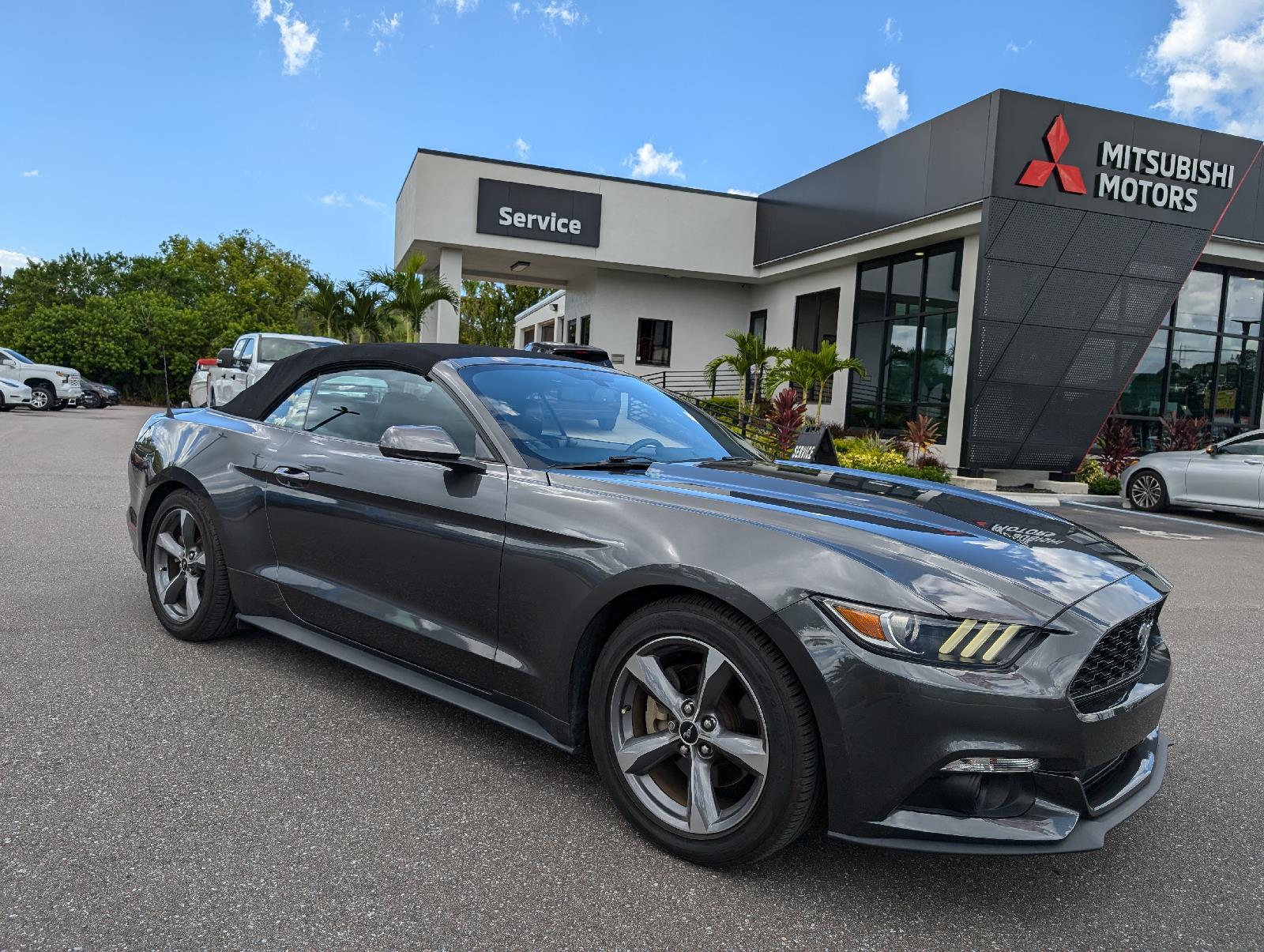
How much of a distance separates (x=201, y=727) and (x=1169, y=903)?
318 cm

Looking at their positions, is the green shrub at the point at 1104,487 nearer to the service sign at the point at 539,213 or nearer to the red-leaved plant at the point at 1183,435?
the red-leaved plant at the point at 1183,435

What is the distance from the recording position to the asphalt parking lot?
2.22 metres

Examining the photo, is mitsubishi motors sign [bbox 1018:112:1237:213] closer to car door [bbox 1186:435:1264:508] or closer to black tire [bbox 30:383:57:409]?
car door [bbox 1186:435:1264:508]

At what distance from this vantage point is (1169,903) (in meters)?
2.46

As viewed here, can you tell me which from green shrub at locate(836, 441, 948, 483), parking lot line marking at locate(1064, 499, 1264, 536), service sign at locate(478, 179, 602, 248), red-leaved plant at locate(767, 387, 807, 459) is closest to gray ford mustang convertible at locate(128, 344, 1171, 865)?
parking lot line marking at locate(1064, 499, 1264, 536)

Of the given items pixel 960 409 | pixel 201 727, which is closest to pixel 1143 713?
pixel 201 727

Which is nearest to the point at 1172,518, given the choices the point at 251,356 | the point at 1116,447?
the point at 1116,447

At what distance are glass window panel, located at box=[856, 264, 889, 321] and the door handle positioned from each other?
1777cm

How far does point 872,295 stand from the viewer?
20.2 metres

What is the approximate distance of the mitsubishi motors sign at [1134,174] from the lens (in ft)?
50.2

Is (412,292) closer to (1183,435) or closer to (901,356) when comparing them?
(901,356)

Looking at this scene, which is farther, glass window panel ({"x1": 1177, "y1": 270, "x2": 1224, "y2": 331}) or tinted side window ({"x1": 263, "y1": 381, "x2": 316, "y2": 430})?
glass window panel ({"x1": 1177, "y1": 270, "x2": 1224, "y2": 331})

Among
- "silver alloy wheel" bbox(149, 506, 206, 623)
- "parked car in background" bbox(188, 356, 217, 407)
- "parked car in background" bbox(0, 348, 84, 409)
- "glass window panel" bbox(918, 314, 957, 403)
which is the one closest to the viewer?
"silver alloy wheel" bbox(149, 506, 206, 623)

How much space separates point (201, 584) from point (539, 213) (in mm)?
19392
